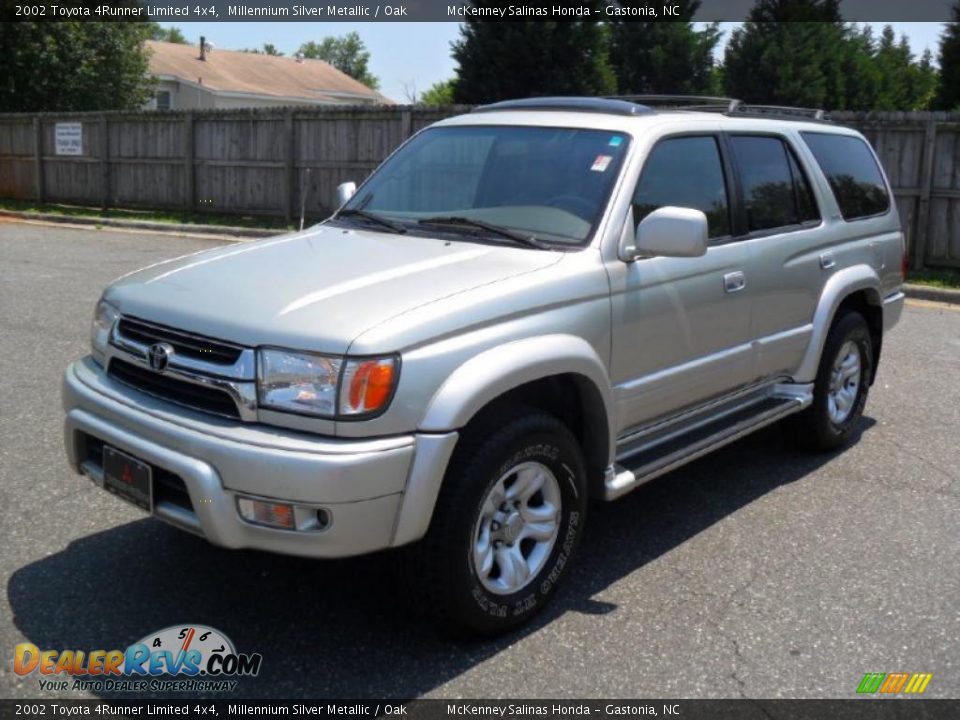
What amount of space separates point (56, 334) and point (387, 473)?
5979mm

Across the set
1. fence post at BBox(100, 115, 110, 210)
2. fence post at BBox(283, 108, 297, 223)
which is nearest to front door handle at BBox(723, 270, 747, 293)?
fence post at BBox(283, 108, 297, 223)

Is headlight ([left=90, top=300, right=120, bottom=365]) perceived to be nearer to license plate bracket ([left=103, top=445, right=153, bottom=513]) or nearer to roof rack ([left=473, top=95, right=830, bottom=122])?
license plate bracket ([left=103, top=445, right=153, bottom=513])

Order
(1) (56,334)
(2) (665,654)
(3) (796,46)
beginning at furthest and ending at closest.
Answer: (3) (796,46), (1) (56,334), (2) (665,654)

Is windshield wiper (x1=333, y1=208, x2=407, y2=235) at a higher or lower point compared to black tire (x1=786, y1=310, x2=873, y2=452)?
higher

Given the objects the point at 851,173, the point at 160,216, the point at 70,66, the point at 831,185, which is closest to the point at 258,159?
the point at 160,216

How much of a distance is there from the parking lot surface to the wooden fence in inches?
320

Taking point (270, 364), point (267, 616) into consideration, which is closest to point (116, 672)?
point (267, 616)

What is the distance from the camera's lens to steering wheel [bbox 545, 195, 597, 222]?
169 inches

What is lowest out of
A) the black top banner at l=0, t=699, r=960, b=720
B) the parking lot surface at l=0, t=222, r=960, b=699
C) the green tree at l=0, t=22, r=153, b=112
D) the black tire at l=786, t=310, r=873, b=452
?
the black top banner at l=0, t=699, r=960, b=720

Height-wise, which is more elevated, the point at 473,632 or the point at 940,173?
the point at 940,173

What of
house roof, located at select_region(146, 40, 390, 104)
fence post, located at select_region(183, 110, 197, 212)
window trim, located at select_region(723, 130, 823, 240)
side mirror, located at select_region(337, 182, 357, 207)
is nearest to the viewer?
window trim, located at select_region(723, 130, 823, 240)

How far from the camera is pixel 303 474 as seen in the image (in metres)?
3.17

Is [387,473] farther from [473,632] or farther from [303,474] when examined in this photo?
[473,632]

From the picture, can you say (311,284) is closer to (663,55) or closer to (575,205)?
(575,205)
